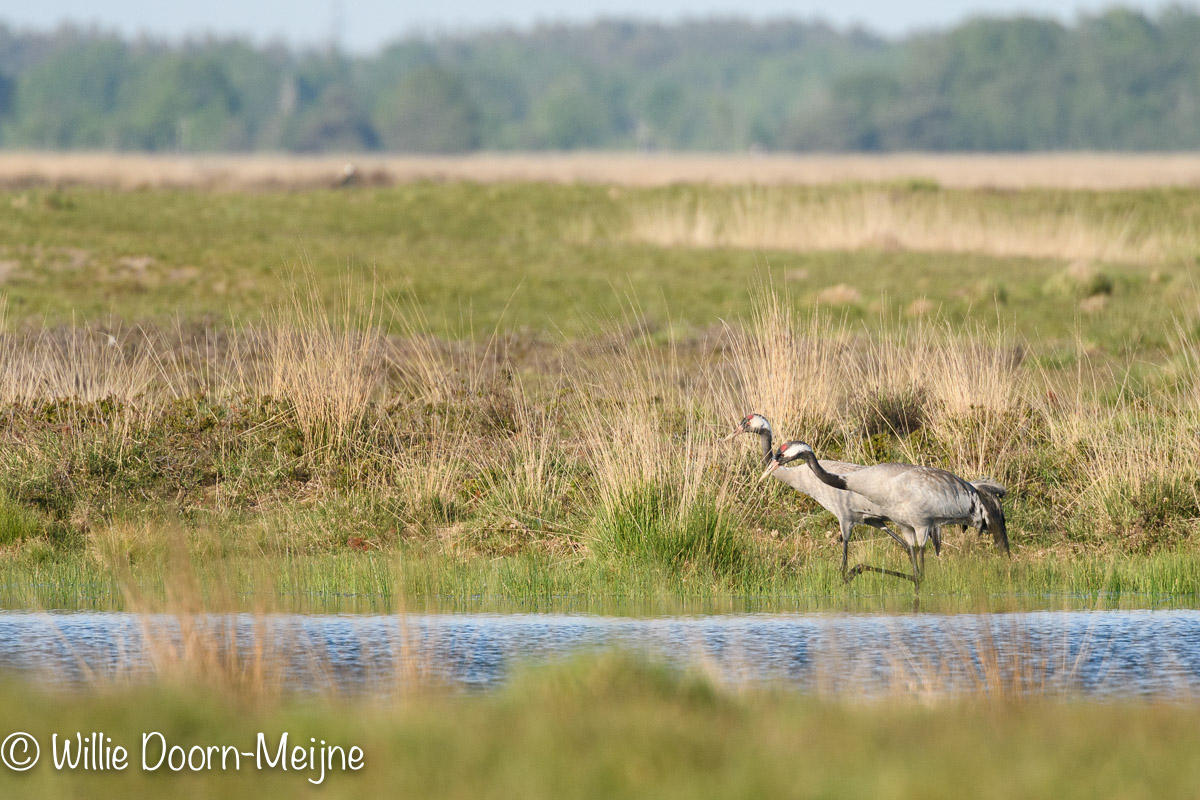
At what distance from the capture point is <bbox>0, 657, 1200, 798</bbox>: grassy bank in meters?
6.10

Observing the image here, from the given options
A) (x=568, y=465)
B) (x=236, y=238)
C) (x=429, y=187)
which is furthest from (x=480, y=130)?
(x=568, y=465)

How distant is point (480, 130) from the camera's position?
161625 mm

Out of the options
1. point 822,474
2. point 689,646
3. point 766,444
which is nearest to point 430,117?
point 766,444

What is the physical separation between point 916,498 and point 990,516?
0.76 m

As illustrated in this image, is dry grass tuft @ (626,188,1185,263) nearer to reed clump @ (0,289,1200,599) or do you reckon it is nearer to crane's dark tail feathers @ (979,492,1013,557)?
reed clump @ (0,289,1200,599)

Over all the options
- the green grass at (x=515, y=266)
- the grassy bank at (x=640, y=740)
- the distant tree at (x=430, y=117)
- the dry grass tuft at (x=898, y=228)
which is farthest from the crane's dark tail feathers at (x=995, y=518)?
the distant tree at (x=430, y=117)

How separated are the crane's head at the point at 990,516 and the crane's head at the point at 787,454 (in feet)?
4.05

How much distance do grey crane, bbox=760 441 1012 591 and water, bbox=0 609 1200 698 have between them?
1171mm

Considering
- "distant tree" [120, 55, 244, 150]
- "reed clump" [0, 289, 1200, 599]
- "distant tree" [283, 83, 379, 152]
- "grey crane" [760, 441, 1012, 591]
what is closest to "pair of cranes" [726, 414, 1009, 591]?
"grey crane" [760, 441, 1012, 591]

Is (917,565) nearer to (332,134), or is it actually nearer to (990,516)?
(990,516)

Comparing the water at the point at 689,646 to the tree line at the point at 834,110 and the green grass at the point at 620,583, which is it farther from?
the tree line at the point at 834,110

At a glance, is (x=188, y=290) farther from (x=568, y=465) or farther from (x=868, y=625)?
(x=868, y=625)

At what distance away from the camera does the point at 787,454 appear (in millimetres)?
12148

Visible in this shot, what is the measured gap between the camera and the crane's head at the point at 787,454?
11992 mm
